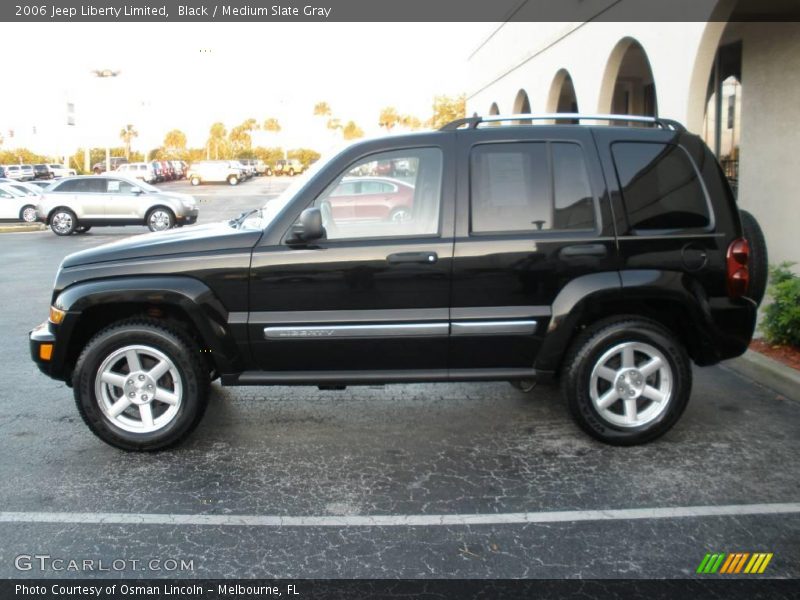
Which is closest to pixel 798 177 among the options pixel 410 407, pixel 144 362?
pixel 410 407

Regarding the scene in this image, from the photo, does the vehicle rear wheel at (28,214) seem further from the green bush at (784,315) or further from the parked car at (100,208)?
the green bush at (784,315)

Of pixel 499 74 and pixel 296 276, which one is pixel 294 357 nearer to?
pixel 296 276

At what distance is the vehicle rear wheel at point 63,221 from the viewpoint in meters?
22.2

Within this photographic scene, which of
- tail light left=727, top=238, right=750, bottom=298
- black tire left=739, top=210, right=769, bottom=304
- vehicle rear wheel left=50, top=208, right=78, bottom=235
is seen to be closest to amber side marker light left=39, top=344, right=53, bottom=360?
tail light left=727, top=238, right=750, bottom=298

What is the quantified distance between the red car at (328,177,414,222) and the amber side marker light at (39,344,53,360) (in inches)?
78.4

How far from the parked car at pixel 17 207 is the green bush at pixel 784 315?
2658cm

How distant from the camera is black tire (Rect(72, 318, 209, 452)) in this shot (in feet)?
15.9

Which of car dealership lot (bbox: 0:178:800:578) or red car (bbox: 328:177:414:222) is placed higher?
red car (bbox: 328:177:414:222)

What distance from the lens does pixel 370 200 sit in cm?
505

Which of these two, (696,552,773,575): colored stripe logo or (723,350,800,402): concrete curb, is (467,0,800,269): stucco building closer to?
→ (723,350,800,402): concrete curb

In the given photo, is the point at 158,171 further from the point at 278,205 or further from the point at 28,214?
the point at 278,205

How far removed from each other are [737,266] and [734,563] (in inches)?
82.8

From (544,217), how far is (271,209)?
1.82 meters

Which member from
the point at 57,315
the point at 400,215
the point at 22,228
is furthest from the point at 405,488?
the point at 22,228
